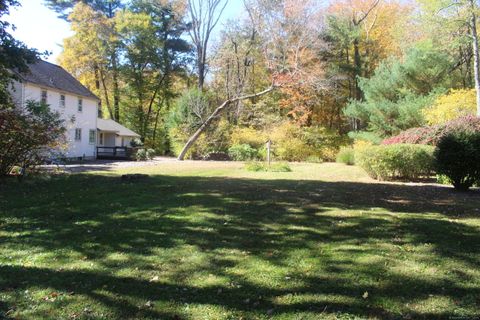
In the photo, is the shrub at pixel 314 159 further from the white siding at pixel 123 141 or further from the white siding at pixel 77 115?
the white siding at pixel 123 141

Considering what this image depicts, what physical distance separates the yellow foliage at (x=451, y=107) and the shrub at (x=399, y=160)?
17.9ft

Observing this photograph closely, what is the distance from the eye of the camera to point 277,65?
2764 cm

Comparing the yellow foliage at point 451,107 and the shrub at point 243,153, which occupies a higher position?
the yellow foliage at point 451,107

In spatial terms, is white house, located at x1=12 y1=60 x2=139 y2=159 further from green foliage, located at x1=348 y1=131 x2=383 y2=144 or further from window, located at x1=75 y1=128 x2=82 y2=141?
green foliage, located at x1=348 y1=131 x2=383 y2=144

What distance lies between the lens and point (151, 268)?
4566 mm

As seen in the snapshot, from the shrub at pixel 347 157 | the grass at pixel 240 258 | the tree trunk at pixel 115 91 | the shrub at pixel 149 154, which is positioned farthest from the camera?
the tree trunk at pixel 115 91

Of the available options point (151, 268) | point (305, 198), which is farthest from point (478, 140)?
point (151, 268)

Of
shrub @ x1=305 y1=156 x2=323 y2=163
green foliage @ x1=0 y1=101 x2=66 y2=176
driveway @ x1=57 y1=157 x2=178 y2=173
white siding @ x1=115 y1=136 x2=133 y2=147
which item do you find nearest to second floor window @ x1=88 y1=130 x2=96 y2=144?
white siding @ x1=115 y1=136 x2=133 y2=147

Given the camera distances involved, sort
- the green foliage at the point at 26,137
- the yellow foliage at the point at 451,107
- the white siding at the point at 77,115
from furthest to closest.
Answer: the white siding at the point at 77,115 → the yellow foliage at the point at 451,107 → the green foliage at the point at 26,137

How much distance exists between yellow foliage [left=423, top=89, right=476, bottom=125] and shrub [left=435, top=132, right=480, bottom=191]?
815 centimetres

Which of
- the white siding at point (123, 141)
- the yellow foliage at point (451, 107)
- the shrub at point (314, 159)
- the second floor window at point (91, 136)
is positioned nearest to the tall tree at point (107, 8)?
the white siding at point (123, 141)

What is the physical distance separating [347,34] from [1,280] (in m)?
32.0

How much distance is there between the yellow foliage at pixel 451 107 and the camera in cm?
1822

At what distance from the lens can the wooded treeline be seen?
896 inches
